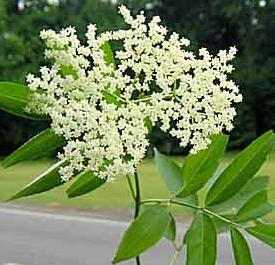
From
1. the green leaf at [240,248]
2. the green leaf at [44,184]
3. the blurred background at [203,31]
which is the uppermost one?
the blurred background at [203,31]

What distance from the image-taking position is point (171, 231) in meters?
1.25

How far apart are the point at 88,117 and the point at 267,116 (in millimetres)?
36927

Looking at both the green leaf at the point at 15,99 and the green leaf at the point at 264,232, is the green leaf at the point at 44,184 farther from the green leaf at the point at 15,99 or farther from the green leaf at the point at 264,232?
the green leaf at the point at 264,232

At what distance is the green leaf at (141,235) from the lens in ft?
3.63

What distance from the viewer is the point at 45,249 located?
1073cm

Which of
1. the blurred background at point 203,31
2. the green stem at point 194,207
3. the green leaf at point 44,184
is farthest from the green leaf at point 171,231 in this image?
the blurred background at point 203,31

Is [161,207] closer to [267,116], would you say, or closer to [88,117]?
[88,117]

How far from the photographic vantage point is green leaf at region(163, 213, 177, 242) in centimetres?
115

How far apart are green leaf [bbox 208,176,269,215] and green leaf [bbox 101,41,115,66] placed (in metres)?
0.25

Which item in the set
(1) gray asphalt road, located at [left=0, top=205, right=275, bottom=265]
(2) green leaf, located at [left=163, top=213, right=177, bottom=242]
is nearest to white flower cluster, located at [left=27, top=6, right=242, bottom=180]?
(2) green leaf, located at [left=163, top=213, right=177, bottom=242]

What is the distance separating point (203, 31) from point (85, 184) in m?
38.2

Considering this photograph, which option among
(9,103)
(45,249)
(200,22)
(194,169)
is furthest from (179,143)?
(200,22)

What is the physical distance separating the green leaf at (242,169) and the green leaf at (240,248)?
0.05 metres

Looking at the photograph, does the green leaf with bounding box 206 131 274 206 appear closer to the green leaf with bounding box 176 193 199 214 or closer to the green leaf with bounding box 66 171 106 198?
the green leaf with bounding box 176 193 199 214
